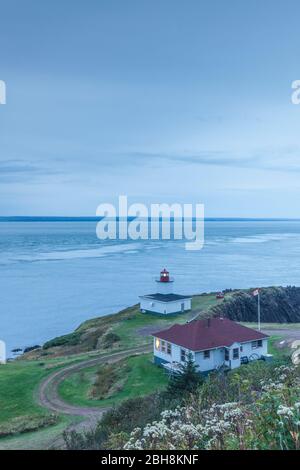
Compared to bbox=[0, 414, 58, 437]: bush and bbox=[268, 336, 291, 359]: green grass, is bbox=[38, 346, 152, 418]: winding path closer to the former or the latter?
bbox=[0, 414, 58, 437]: bush

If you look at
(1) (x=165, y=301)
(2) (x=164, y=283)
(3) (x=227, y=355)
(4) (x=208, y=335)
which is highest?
(2) (x=164, y=283)

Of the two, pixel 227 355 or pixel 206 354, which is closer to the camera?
pixel 206 354

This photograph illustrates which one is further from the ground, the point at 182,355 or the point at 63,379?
the point at 182,355

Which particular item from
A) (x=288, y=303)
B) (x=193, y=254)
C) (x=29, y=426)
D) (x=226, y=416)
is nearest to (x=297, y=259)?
(x=193, y=254)

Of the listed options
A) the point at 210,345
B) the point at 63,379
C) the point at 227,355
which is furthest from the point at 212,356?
the point at 63,379

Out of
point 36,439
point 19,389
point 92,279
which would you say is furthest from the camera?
point 92,279

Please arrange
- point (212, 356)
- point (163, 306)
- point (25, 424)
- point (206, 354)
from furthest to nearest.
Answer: point (163, 306) < point (212, 356) < point (206, 354) < point (25, 424)

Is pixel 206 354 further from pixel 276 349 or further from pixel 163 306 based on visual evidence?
pixel 163 306
